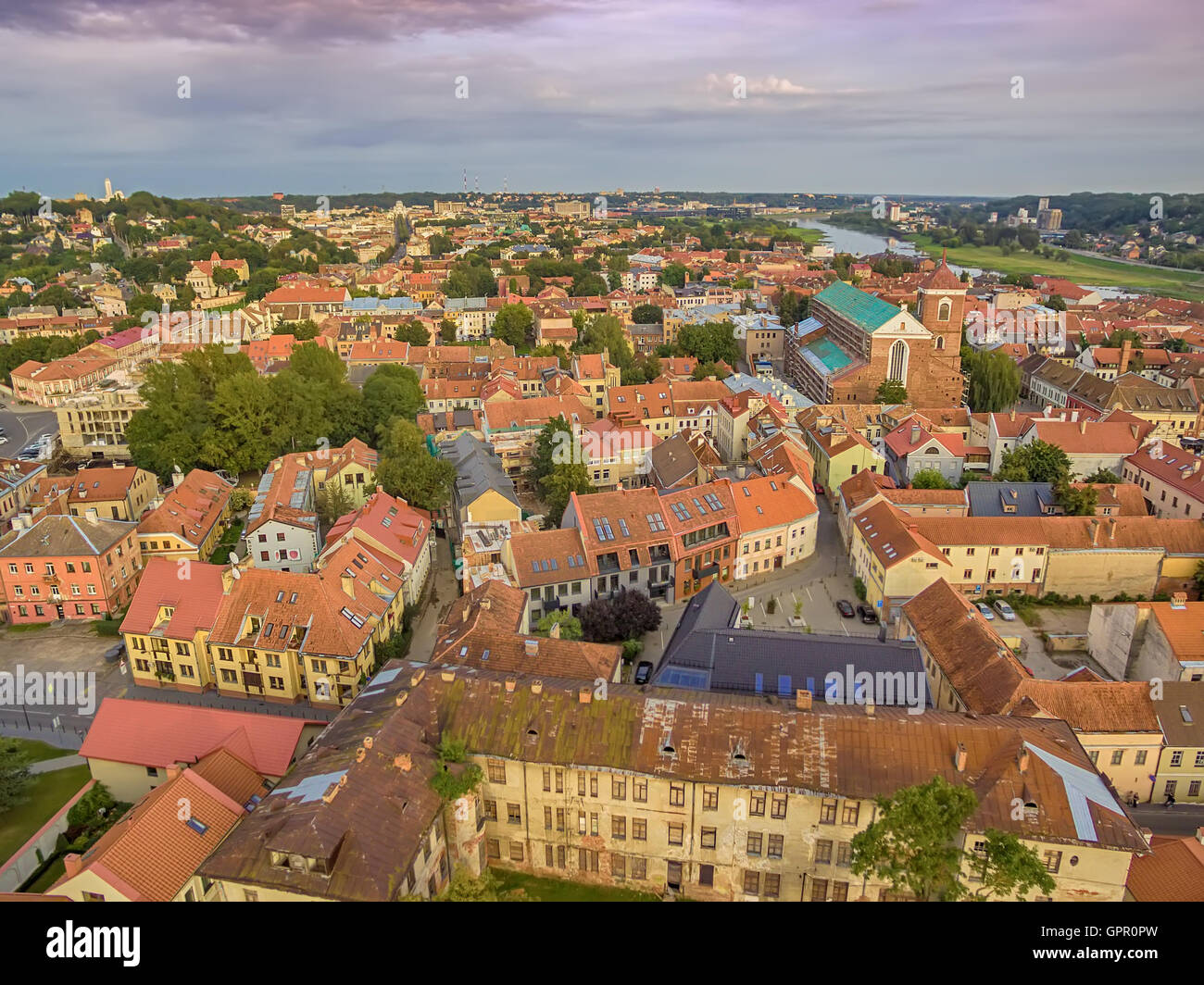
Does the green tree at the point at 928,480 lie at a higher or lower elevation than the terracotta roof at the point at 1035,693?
higher

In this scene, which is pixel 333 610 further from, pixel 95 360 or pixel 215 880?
pixel 95 360

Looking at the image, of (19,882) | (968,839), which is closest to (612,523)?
(968,839)

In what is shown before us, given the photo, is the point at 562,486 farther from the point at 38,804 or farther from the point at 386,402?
the point at 38,804

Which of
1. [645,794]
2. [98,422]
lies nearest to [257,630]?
[645,794]

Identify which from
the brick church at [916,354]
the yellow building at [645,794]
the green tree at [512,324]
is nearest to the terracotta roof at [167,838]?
the yellow building at [645,794]

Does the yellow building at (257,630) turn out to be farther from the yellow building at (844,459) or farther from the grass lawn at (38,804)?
the yellow building at (844,459)

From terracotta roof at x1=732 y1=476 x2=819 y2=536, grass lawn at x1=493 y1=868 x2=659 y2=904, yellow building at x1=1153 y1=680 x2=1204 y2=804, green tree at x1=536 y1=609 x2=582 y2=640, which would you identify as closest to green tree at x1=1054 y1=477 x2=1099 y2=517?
terracotta roof at x1=732 y1=476 x2=819 y2=536

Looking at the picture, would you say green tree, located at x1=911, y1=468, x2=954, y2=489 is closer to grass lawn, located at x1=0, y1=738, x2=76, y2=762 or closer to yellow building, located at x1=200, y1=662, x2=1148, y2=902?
yellow building, located at x1=200, y1=662, x2=1148, y2=902
